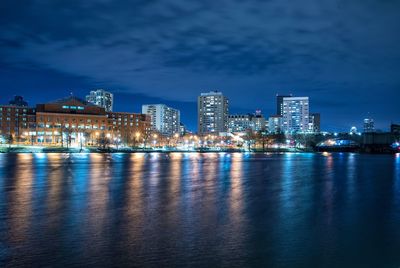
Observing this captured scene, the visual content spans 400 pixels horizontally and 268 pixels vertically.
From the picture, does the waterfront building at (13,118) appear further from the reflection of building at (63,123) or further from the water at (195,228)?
the water at (195,228)

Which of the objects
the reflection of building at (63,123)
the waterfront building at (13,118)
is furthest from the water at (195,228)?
the waterfront building at (13,118)

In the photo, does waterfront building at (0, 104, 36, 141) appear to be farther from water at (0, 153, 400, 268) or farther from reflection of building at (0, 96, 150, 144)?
water at (0, 153, 400, 268)

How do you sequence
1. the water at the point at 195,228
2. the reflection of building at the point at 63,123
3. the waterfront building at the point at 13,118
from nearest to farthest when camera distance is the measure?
the water at the point at 195,228 < the reflection of building at the point at 63,123 < the waterfront building at the point at 13,118

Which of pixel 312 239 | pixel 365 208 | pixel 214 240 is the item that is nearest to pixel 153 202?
pixel 214 240

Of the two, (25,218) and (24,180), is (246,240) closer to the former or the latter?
(25,218)

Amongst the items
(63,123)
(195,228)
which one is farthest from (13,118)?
(195,228)

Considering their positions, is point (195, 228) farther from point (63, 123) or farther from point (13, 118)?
point (13, 118)

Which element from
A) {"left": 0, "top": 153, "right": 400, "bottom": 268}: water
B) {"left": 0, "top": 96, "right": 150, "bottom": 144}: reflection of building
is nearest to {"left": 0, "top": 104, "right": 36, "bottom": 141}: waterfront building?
{"left": 0, "top": 96, "right": 150, "bottom": 144}: reflection of building

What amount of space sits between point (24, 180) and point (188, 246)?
21.8 m

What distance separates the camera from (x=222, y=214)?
55.2 ft

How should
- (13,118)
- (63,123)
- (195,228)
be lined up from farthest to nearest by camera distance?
(13,118) → (63,123) → (195,228)

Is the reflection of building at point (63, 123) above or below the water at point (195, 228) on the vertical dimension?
above

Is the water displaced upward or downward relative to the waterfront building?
downward

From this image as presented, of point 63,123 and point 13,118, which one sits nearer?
point 63,123
